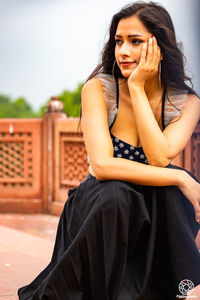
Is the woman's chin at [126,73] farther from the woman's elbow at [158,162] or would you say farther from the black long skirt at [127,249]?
the black long skirt at [127,249]

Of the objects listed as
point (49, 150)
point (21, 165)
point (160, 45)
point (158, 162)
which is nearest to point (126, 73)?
point (160, 45)

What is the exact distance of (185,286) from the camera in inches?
77.2

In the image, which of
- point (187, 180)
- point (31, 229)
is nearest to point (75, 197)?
point (187, 180)

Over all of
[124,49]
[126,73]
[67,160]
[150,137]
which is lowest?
[67,160]

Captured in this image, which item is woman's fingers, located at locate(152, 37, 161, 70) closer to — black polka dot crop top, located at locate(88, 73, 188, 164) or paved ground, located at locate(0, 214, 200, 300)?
black polka dot crop top, located at locate(88, 73, 188, 164)

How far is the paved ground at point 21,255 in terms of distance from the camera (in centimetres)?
262

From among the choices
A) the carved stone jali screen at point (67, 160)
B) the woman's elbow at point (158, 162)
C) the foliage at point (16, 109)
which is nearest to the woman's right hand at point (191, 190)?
the woman's elbow at point (158, 162)

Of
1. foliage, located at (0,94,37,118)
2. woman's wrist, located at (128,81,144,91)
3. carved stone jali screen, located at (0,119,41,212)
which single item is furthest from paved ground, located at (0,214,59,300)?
foliage, located at (0,94,37,118)

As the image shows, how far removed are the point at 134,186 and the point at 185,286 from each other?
1.54 feet

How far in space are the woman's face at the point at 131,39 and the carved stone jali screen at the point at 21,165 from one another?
3.91m

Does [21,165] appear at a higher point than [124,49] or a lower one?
lower

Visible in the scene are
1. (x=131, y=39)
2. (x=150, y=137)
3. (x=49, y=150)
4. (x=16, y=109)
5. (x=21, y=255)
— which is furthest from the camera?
(x=16, y=109)

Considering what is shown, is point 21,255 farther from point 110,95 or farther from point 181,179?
point 181,179

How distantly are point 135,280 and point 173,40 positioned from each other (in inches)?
44.7
